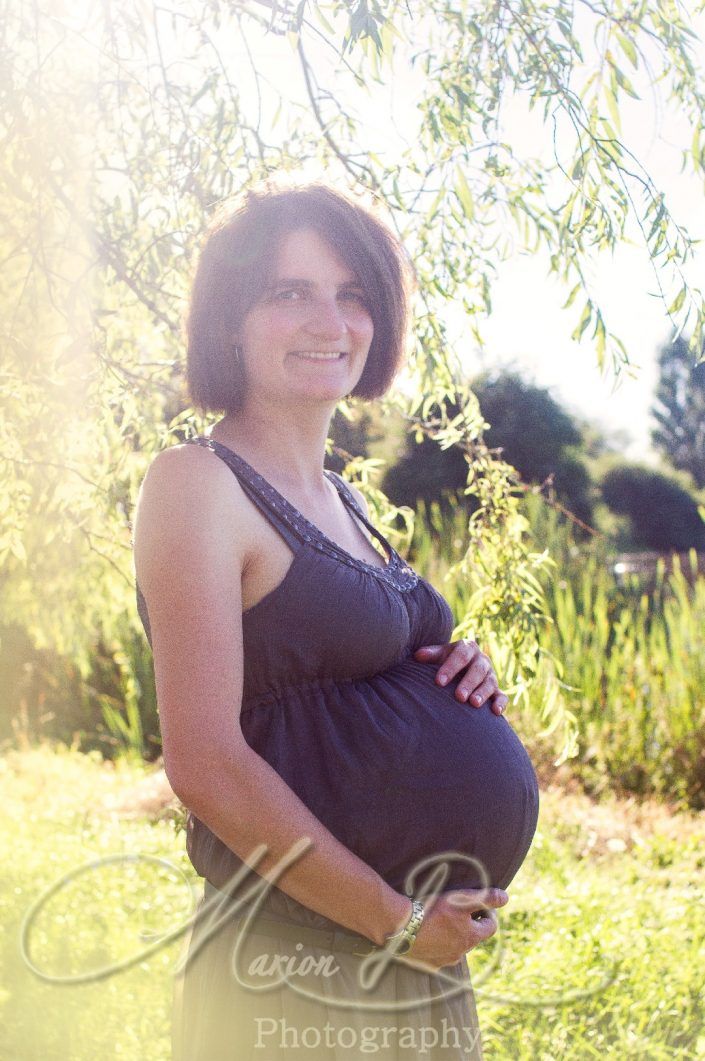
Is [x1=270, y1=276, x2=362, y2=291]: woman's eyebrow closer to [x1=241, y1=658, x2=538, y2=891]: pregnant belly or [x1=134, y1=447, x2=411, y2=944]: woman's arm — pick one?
[x1=134, y1=447, x2=411, y2=944]: woman's arm

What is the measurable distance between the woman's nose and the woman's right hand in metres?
0.89

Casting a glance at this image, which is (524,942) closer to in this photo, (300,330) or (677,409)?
(300,330)

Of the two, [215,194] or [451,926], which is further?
[215,194]

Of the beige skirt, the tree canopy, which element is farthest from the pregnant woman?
the tree canopy

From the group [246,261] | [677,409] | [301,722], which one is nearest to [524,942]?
[301,722]

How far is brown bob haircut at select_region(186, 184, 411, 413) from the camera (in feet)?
6.03

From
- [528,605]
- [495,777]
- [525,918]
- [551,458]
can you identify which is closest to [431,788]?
[495,777]

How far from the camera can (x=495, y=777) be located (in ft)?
5.81

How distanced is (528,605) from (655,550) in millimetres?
16136

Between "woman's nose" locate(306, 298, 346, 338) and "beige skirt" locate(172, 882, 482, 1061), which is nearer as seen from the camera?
"beige skirt" locate(172, 882, 482, 1061)

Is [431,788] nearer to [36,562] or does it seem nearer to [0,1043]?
[0,1043]

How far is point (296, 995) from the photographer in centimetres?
161

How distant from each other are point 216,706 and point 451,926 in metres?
0.49

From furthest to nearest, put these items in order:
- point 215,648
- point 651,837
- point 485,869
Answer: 1. point 651,837
2. point 485,869
3. point 215,648
